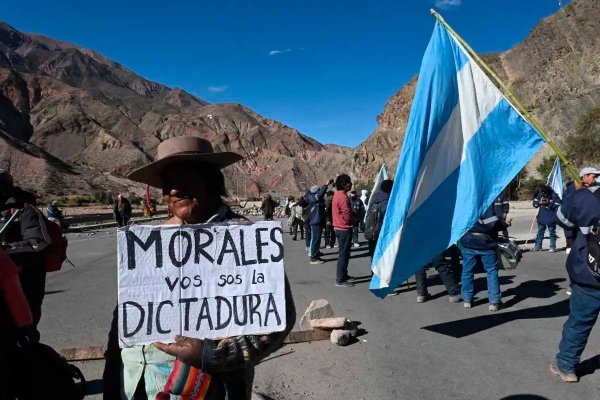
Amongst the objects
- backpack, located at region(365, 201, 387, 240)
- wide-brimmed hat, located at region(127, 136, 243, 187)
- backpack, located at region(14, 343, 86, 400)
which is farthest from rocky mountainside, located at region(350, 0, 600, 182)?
backpack, located at region(14, 343, 86, 400)

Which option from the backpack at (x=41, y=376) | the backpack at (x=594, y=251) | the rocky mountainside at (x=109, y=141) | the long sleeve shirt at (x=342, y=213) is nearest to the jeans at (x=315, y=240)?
the long sleeve shirt at (x=342, y=213)

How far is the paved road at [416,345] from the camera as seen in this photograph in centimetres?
441

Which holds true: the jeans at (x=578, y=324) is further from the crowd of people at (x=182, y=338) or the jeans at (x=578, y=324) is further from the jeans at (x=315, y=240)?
the jeans at (x=315, y=240)

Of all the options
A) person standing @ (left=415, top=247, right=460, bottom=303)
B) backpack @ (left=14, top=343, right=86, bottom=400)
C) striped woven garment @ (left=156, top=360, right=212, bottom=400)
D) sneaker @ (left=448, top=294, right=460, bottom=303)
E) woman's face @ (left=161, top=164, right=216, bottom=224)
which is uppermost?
woman's face @ (left=161, top=164, right=216, bottom=224)

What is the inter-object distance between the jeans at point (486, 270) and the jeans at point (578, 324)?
2.29 m

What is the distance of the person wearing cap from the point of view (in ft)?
6.64

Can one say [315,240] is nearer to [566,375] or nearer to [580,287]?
[566,375]

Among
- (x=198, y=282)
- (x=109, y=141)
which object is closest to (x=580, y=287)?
(x=198, y=282)

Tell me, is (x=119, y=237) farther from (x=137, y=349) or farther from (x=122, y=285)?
(x=137, y=349)

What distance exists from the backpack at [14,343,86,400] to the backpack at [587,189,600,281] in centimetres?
399

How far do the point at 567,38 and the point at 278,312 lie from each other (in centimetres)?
8563

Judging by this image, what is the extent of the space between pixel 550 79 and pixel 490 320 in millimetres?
73456

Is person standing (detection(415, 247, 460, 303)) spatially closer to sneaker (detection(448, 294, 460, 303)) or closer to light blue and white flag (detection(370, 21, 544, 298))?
sneaker (detection(448, 294, 460, 303))

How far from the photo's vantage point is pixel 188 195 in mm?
2271
